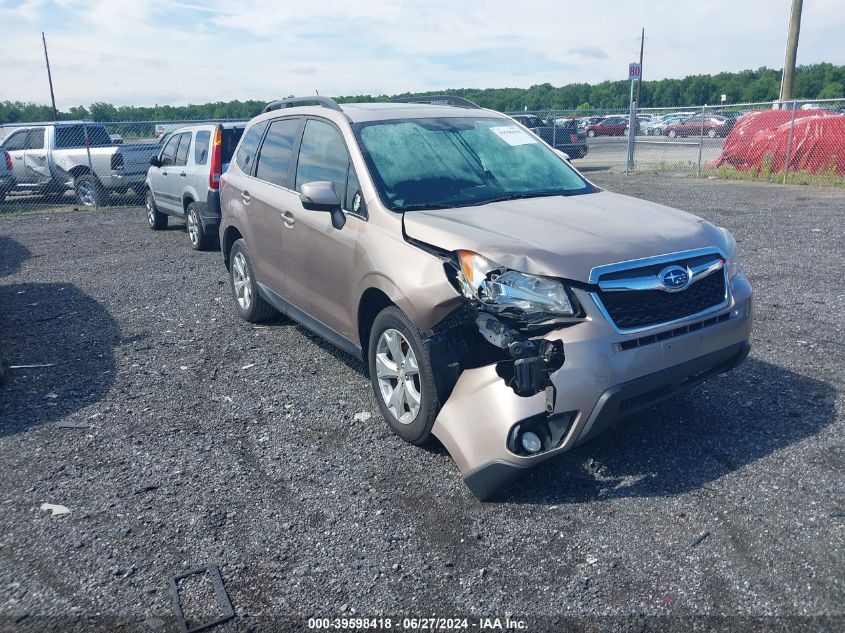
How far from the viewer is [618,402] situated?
11.4 feet

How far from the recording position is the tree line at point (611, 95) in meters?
42.3

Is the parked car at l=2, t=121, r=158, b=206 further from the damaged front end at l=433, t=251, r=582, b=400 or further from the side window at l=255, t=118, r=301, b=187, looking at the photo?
the damaged front end at l=433, t=251, r=582, b=400

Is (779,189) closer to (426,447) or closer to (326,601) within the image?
(426,447)

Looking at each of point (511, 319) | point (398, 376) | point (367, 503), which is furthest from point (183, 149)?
point (511, 319)

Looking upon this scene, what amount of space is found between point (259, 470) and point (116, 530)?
825 mm

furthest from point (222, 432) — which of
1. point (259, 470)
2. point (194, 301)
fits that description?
point (194, 301)

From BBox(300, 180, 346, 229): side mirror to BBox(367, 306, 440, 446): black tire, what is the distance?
0.80 metres

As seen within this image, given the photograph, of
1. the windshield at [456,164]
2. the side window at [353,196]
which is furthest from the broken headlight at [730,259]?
the side window at [353,196]

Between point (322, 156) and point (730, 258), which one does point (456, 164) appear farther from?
point (730, 258)

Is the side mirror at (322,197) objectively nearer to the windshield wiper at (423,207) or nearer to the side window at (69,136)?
the windshield wiper at (423,207)

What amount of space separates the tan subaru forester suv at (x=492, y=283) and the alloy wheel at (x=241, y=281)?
1293mm

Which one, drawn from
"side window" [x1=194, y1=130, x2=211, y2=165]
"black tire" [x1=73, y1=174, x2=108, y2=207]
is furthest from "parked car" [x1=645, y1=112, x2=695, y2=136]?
"side window" [x1=194, y1=130, x2=211, y2=165]

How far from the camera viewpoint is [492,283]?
3598 mm

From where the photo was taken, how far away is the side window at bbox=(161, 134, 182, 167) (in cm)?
1200
